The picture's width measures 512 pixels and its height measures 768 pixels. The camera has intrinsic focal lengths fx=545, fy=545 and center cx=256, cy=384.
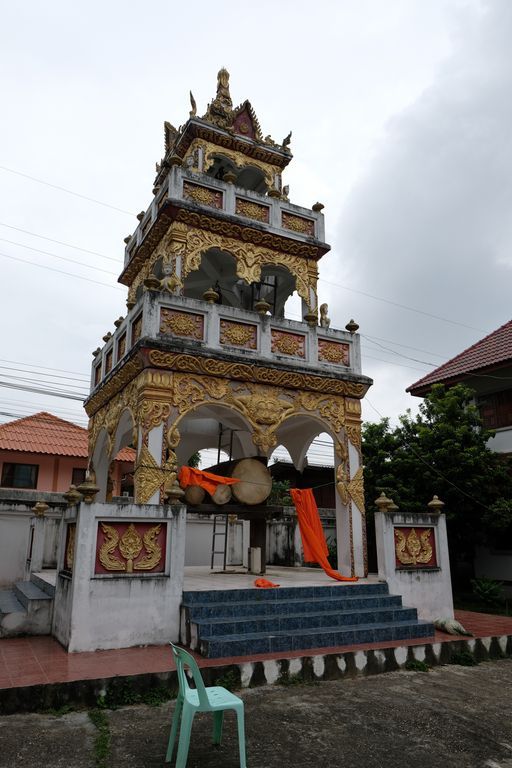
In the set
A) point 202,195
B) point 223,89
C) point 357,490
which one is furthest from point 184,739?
point 223,89

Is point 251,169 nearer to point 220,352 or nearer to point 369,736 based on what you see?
point 220,352

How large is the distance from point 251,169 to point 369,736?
38.5 ft

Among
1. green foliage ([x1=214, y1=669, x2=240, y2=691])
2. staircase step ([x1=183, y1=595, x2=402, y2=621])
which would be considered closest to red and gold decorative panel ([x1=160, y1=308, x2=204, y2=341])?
staircase step ([x1=183, y1=595, x2=402, y2=621])

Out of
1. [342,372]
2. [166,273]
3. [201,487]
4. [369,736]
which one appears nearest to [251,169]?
[166,273]

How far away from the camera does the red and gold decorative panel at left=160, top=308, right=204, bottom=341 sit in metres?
9.41

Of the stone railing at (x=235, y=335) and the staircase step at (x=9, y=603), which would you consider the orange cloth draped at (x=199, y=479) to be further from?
the staircase step at (x=9, y=603)

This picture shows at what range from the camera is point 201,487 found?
933 cm

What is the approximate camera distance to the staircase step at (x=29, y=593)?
303 inches

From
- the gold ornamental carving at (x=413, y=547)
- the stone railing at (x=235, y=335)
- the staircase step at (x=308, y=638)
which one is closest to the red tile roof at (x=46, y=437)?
the stone railing at (x=235, y=335)

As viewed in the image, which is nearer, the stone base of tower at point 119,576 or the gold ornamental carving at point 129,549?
the stone base of tower at point 119,576

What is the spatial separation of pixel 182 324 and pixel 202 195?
3206mm

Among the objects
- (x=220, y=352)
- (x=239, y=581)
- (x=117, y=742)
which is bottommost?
(x=117, y=742)

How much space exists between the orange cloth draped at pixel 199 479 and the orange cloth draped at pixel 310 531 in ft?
4.38

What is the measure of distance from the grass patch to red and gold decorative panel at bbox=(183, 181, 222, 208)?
9002mm
